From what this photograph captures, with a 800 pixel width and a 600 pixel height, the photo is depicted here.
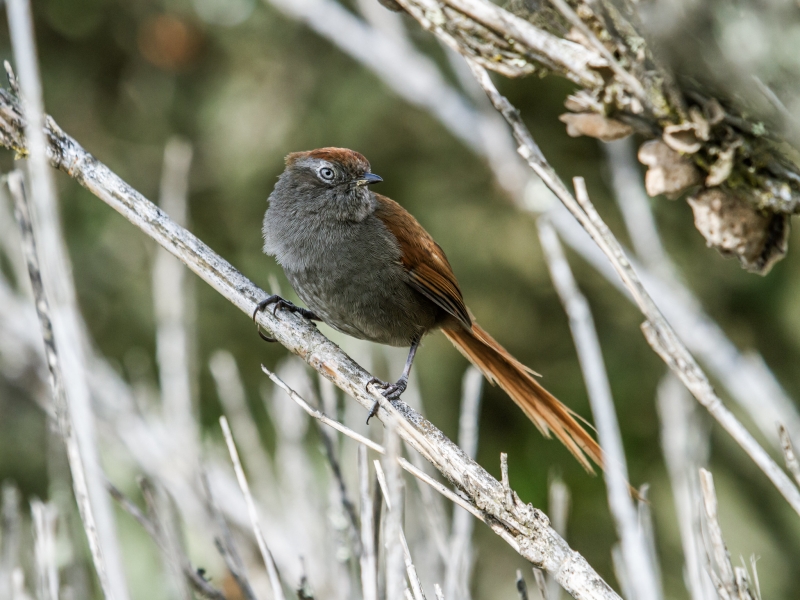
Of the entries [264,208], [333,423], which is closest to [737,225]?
[333,423]

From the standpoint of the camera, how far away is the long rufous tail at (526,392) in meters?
2.67

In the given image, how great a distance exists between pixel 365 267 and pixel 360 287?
90 millimetres

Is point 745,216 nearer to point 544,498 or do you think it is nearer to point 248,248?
point 544,498

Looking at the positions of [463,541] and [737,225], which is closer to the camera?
[737,225]

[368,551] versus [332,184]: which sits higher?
[332,184]

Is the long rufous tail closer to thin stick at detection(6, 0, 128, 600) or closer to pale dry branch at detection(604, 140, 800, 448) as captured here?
pale dry branch at detection(604, 140, 800, 448)

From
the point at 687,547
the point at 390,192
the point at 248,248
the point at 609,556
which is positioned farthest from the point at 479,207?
the point at 687,547

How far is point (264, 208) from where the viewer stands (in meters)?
4.83

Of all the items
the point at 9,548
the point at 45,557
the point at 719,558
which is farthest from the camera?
the point at 9,548

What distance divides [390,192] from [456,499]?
3404 mm

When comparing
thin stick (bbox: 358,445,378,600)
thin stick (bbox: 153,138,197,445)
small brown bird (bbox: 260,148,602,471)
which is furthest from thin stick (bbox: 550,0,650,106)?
small brown bird (bbox: 260,148,602,471)

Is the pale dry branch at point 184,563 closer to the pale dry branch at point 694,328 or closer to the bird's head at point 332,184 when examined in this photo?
the pale dry branch at point 694,328

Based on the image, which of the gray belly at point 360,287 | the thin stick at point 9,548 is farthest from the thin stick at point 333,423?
the gray belly at point 360,287

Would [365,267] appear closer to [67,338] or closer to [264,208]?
[67,338]
